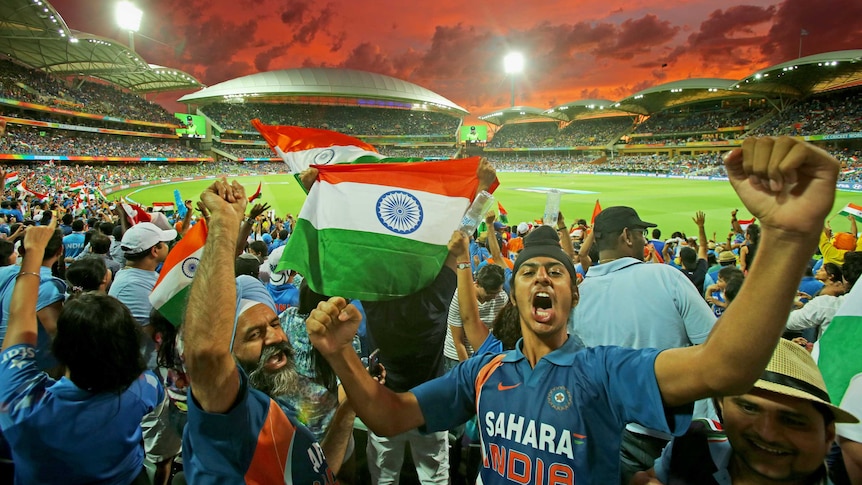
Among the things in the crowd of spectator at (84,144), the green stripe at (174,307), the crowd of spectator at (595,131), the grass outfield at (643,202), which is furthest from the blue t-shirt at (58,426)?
the crowd of spectator at (595,131)

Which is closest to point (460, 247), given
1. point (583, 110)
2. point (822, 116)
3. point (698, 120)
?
point (822, 116)

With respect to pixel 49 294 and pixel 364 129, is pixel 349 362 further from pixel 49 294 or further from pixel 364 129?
pixel 364 129

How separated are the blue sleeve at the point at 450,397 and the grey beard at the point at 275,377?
2.48ft

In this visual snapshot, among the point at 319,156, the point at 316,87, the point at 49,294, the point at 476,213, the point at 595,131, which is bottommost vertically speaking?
the point at 49,294

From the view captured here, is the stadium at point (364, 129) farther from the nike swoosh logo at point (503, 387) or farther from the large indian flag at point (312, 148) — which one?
the nike swoosh logo at point (503, 387)

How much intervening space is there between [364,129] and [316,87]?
13.6m

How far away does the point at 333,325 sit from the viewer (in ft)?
5.91

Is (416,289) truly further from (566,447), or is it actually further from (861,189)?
(861,189)

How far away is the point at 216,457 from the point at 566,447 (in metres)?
1.33

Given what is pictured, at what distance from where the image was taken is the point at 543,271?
7.20ft

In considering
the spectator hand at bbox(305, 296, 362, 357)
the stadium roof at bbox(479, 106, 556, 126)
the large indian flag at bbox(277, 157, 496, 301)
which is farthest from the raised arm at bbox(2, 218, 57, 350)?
the stadium roof at bbox(479, 106, 556, 126)

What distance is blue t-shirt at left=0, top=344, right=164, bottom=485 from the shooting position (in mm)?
2002

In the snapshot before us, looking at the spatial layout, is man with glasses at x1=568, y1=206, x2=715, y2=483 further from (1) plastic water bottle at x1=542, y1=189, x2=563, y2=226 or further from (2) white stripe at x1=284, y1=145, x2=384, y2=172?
(1) plastic water bottle at x1=542, y1=189, x2=563, y2=226

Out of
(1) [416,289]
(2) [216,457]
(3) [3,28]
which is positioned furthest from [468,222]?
(3) [3,28]
